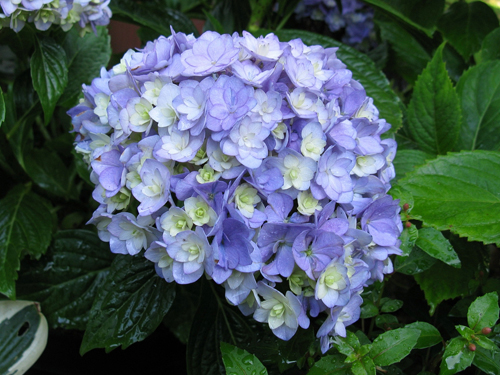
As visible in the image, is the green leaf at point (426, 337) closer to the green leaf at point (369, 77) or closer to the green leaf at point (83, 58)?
the green leaf at point (369, 77)

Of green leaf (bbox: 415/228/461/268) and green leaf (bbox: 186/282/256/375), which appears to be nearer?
green leaf (bbox: 415/228/461/268)

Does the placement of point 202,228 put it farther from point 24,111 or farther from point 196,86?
point 24,111

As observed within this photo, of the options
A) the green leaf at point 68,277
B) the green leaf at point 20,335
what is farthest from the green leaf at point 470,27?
the green leaf at point 20,335

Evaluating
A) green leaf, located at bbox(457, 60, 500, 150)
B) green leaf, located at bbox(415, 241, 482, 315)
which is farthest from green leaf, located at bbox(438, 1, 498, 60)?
green leaf, located at bbox(415, 241, 482, 315)

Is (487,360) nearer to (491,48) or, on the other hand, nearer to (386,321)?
(386,321)

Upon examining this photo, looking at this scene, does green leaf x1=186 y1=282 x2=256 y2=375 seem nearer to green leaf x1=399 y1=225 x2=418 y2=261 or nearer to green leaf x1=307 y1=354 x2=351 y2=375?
green leaf x1=307 y1=354 x2=351 y2=375

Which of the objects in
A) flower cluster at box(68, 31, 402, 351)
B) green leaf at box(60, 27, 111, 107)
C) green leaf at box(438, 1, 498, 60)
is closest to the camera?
flower cluster at box(68, 31, 402, 351)

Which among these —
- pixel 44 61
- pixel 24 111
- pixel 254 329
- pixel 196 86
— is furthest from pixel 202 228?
pixel 24 111
